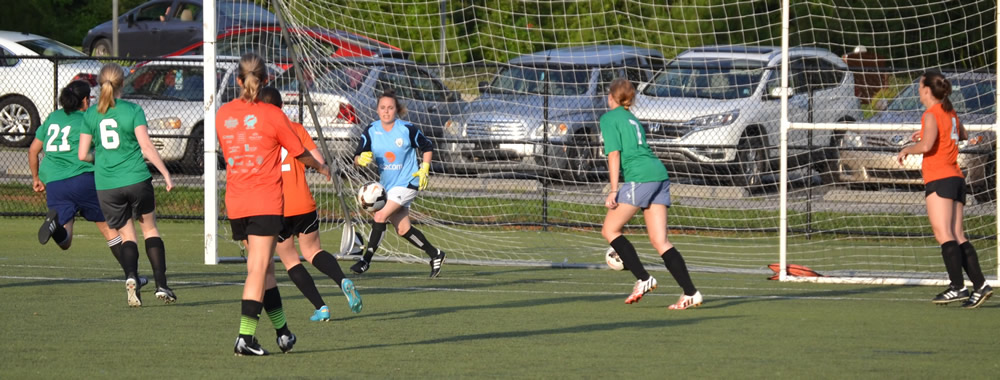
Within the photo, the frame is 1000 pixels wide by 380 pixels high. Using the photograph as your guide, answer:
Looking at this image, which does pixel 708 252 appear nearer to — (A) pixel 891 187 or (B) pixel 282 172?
(A) pixel 891 187

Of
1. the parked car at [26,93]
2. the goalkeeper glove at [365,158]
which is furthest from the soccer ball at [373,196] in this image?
the parked car at [26,93]

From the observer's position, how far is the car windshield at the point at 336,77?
12805 mm

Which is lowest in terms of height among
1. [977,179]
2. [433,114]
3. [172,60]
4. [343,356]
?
[343,356]

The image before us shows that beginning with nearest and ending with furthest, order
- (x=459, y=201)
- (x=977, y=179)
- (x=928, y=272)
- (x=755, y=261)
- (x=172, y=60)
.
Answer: (x=928, y=272) → (x=755, y=261) → (x=977, y=179) → (x=459, y=201) → (x=172, y=60)

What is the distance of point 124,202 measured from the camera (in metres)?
9.04

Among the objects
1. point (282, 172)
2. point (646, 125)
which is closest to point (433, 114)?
point (646, 125)

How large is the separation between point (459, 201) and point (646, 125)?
2.38m

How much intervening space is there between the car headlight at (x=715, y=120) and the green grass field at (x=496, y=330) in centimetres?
386

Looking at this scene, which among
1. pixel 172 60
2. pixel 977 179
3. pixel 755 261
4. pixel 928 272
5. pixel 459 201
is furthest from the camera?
pixel 172 60

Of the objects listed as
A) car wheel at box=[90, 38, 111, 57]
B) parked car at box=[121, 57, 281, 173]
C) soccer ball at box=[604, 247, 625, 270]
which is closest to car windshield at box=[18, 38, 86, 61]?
parked car at box=[121, 57, 281, 173]

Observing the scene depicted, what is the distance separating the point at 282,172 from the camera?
691 cm

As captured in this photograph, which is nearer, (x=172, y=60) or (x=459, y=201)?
(x=459, y=201)

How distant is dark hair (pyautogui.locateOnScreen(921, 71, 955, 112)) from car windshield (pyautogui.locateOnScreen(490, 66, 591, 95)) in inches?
260

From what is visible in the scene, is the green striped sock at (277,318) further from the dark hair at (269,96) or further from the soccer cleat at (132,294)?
the soccer cleat at (132,294)
